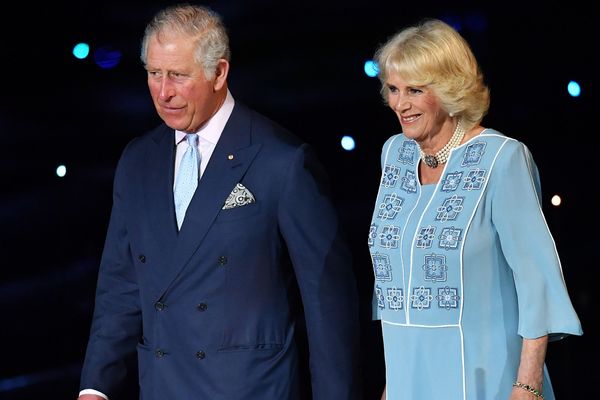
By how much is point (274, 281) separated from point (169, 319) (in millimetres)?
267

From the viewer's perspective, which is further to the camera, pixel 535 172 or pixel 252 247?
pixel 252 247

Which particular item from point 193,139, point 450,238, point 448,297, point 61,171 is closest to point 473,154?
point 450,238

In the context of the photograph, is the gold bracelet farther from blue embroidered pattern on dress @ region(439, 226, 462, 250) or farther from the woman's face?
the woman's face

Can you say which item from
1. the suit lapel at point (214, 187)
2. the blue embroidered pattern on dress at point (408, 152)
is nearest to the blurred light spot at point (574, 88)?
the blue embroidered pattern on dress at point (408, 152)

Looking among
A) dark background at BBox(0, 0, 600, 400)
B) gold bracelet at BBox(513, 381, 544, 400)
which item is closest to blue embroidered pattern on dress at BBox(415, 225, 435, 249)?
gold bracelet at BBox(513, 381, 544, 400)

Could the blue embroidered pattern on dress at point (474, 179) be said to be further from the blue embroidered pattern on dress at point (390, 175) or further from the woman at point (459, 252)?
the blue embroidered pattern on dress at point (390, 175)

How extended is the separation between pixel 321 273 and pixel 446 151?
412 mm

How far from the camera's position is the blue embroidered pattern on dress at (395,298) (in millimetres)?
2943

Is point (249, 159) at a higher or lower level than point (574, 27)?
lower

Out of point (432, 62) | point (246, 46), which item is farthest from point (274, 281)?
point (246, 46)

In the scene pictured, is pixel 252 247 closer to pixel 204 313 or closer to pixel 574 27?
pixel 204 313

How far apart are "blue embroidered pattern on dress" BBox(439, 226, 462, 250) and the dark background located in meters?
1.12

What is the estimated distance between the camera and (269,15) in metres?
3.90

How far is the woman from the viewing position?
276 cm
